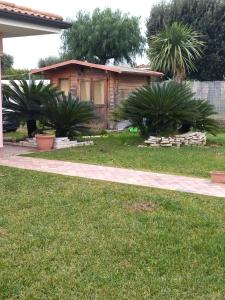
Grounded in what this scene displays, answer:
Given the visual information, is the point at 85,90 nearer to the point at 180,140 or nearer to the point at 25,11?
the point at 180,140

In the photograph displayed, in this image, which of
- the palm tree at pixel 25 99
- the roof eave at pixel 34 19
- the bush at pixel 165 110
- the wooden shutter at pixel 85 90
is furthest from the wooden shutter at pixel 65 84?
the roof eave at pixel 34 19

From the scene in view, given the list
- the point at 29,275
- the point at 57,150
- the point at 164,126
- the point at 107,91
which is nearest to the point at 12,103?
the point at 57,150

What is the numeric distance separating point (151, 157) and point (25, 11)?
434 cm

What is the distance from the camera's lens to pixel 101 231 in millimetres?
5289

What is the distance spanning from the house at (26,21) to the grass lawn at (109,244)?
14.6ft

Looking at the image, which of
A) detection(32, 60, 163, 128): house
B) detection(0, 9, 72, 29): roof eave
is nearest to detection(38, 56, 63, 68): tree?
detection(32, 60, 163, 128): house

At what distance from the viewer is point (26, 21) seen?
34.7 feet

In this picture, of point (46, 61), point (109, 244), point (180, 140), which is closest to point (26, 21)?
point (180, 140)

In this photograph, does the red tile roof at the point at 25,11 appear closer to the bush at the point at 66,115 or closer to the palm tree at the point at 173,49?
the bush at the point at 66,115

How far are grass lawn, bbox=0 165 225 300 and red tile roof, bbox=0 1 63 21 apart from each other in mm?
4673

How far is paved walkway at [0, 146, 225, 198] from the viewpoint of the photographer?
7586mm

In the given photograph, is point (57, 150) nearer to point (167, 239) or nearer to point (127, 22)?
point (167, 239)

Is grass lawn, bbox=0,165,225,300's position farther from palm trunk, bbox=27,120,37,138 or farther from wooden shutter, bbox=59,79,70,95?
Answer: wooden shutter, bbox=59,79,70,95

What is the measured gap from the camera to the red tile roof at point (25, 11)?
1028cm
